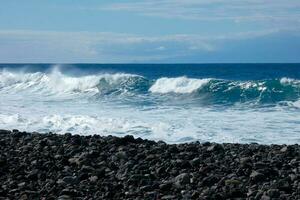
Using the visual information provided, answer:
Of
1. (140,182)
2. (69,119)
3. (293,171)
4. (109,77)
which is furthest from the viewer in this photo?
(109,77)

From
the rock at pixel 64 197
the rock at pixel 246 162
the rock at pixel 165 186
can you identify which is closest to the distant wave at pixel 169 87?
the rock at pixel 246 162

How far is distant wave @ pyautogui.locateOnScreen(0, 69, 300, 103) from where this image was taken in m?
26.0

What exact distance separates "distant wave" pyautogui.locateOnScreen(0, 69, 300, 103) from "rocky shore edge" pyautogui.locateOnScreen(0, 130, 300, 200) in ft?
46.7

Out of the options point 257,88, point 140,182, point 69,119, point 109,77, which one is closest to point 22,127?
point 69,119

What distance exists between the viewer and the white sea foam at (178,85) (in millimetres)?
29780

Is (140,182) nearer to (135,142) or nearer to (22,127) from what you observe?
(135,142)

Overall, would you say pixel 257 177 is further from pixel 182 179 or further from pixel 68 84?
pixel 68 84

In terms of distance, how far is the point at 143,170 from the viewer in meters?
8.55

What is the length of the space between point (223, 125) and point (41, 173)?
807 centimetres

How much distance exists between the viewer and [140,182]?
25.6 feet

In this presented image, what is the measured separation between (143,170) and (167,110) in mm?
11919

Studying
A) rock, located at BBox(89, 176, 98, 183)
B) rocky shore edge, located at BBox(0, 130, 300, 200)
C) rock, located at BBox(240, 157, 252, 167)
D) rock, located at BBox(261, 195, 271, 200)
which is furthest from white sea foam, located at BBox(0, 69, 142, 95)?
rock, located at BBox(261, 195, 271, 200)

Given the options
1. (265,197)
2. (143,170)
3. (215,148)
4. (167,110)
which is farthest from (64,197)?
(167,110)

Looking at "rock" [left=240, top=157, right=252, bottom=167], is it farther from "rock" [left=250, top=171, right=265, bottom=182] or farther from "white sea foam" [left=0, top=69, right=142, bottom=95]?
"white sea foam" [left=0, top=69, right=142, bottom=95]
